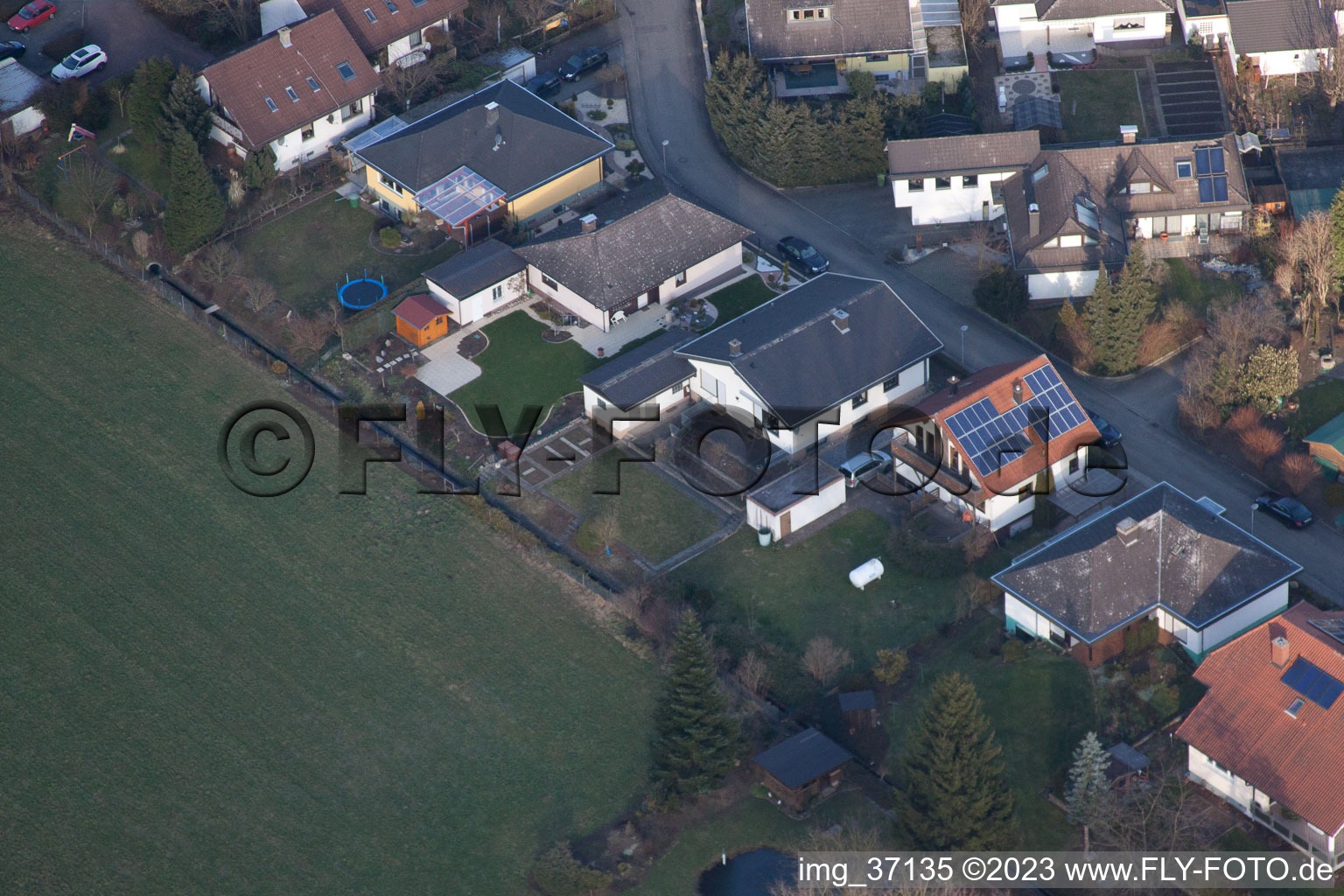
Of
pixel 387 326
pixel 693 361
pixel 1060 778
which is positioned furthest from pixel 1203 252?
pixel 387 326

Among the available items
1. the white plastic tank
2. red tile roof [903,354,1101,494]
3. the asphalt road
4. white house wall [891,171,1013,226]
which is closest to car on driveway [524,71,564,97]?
the asphalt road

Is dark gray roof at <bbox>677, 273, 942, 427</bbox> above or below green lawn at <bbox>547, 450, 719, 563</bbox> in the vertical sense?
above

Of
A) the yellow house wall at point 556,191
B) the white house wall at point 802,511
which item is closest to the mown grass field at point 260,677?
the white house wall at point 802,511

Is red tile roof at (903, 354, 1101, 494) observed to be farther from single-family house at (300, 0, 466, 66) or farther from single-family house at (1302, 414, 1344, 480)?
single-family house at (300, 0, 466, 66)

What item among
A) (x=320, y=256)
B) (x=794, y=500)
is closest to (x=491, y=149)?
(x=320, y=256)

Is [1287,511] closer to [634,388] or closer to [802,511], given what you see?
[802,511]

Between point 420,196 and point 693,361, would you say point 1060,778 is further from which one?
point 420,196
